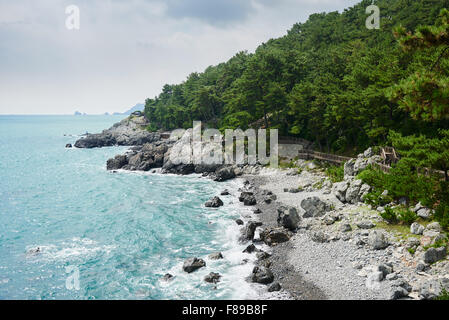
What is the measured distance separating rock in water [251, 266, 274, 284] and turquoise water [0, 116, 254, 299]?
100cm

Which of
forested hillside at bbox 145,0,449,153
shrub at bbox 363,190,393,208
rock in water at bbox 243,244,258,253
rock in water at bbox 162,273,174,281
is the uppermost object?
forested hillside at bbox 145,0,449,153

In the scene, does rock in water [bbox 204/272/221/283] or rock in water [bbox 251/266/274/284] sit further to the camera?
rock in water [bbox 204/272/221/283]

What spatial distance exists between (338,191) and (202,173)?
1196 inches

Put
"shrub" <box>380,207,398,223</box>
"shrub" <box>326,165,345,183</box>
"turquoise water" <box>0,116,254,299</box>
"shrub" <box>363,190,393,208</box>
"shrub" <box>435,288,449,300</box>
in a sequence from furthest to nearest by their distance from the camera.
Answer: "shrub" <box>326,165,345,183</box>, "shrub" <box>363,190,393,208</box>, "shrub" <box>380,207,398,223</box>, "turquoise water" <box>0,116,254,299</box>, "shrub" <box>435,288,449,300</box>

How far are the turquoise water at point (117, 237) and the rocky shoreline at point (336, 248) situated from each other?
1.64m

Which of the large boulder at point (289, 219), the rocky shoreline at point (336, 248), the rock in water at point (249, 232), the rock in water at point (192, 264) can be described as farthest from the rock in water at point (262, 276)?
the large boulder at point (289, 219)

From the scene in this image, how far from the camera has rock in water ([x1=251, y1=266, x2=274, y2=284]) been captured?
1888 centimetres

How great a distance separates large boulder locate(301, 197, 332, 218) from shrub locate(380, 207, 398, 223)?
5.72 metres

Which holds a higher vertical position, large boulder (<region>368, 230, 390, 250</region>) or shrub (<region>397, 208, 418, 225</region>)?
shrub (<region>397, 208, 418, 225</region>)

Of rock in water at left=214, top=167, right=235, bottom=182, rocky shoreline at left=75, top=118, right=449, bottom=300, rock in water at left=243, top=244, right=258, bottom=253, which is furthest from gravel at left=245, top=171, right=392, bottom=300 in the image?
rock in water at left=214, top=167, right=235, bottom=182

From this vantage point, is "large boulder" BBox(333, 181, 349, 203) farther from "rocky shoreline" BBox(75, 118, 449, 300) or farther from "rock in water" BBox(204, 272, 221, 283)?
"rock in water" BBox(204, 272, 221, 283)

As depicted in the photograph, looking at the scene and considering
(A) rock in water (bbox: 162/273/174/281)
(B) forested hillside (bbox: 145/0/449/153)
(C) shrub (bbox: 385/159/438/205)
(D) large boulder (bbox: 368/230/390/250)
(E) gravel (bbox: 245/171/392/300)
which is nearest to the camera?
(E) gravel (bbox: 245/171/392/300)
